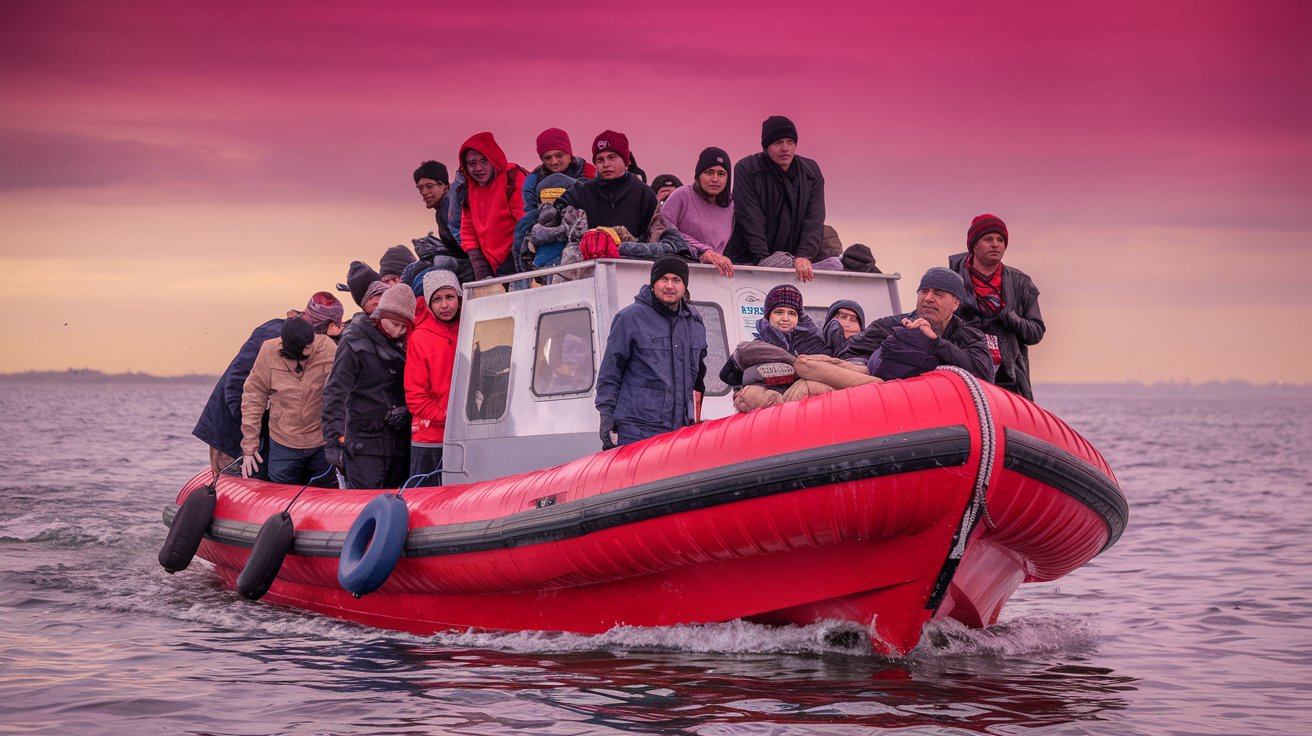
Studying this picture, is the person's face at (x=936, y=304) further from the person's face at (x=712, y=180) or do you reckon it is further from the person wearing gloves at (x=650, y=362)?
the person's face at (x=712, y=180)

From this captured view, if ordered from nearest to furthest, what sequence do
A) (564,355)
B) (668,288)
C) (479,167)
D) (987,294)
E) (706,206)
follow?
(668,288), (987,294), (564,355), (706,206), (479,167)

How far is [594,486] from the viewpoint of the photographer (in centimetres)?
692

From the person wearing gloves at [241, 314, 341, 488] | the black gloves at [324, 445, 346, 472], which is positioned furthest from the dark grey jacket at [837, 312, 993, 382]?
the person wearing gloves at [241, 314, 341, 488]

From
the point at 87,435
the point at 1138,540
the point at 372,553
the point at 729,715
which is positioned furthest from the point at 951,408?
the point at 87,435

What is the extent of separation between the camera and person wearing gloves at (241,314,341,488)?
966cm

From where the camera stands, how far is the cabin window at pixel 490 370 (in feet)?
27.8

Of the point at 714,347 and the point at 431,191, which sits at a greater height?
the point at 431,191

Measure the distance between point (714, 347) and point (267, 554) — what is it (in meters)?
3.23

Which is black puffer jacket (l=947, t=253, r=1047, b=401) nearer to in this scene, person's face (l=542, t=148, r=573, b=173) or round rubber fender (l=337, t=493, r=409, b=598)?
person's face (l=542, t=148, r=573, b=173)

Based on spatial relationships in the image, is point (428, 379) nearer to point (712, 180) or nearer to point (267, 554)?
point (267, 554)

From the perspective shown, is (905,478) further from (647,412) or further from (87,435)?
(87,435)

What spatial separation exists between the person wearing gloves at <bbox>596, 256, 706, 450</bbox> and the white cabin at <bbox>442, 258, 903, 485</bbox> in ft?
1.58

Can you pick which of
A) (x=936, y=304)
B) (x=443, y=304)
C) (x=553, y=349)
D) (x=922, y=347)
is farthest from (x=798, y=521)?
(x=443, y=304)

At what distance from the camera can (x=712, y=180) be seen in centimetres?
864
